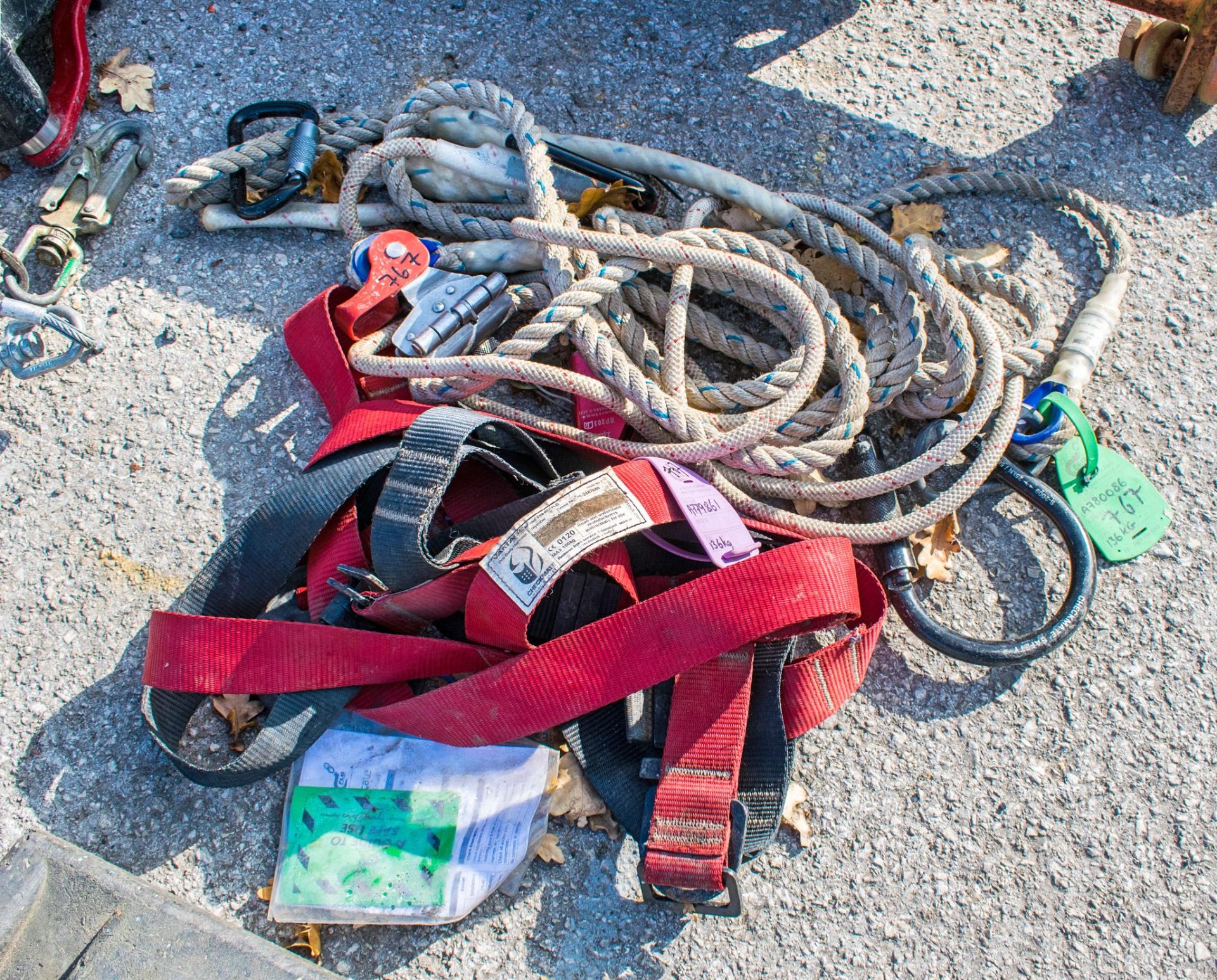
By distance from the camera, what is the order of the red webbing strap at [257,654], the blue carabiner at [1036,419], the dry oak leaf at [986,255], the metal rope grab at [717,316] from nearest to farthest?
the red webbing strap at [257,654]
the metal rope grab at [717,316]
the blue carabiner at [1036,419]
the dry oak leaf at [986,255]

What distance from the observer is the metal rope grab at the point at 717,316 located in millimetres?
2146

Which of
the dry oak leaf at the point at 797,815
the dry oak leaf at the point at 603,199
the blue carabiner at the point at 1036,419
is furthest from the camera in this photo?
the dry oak leaf at the point at 603,199

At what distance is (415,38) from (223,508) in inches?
69.5

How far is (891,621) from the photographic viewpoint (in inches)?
88.0

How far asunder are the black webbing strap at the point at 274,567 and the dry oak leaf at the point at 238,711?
0.03m

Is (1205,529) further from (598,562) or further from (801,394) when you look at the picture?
(598,562)

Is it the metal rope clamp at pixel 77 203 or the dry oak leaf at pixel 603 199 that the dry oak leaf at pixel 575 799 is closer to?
the dry oak leaf at pixel 603 199

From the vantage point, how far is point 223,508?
7.52 ft

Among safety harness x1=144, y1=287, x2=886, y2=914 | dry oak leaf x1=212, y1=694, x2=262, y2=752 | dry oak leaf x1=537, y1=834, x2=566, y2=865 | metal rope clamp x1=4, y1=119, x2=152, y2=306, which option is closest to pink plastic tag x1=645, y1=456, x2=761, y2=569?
safety harness x1=144, y1=287, x2=886, y2=914

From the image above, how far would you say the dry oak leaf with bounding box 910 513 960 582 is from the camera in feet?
7.43

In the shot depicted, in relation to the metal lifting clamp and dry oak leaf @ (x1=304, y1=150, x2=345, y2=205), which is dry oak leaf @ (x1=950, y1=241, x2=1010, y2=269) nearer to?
the metal lifting clamp

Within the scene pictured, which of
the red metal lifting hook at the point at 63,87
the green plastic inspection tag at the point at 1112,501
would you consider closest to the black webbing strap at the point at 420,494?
the green plastic inspection tag at the point at 1112,501

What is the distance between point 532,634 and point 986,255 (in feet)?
5.83

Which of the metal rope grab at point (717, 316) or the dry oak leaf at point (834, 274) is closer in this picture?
the metal rope grab at point (717, 316)
